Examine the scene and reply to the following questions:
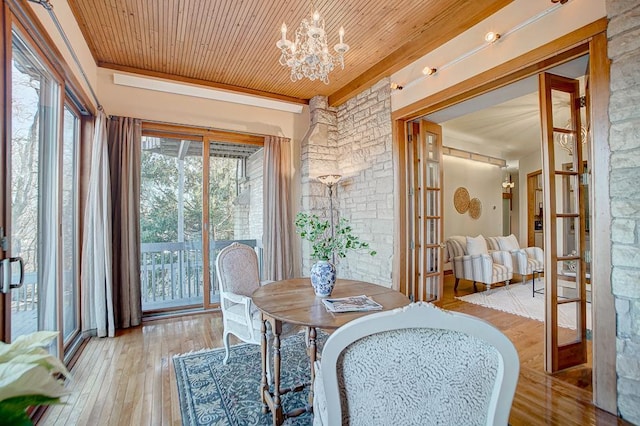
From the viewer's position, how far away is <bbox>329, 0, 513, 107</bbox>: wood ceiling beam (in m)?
2.56

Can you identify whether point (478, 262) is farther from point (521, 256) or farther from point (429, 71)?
point (429, 71)

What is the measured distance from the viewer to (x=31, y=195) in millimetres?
1994

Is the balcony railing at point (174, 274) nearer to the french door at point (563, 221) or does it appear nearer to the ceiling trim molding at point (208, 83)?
the ceiling trim molding at point (208, 83)

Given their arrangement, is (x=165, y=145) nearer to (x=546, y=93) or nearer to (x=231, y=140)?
(x=231, y=140)

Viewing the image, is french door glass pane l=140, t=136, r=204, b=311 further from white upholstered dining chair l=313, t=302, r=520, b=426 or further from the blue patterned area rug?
white upholstered dining chair l=313, t=302, r=520, b=426

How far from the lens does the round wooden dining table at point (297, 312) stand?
1.57 meters

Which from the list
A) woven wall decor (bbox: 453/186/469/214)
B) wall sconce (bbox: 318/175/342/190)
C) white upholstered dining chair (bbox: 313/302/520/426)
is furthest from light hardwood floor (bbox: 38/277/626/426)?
woven wall decor (bbox: 453/186/469/214)

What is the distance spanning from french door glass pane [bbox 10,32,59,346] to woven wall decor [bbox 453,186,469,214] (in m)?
6.87

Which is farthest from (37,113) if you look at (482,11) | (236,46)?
(482,11)

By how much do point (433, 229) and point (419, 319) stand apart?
3.08m

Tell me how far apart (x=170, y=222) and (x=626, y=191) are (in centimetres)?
439

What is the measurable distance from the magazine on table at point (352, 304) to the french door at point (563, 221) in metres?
1.60

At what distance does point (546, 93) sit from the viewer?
8.06ft

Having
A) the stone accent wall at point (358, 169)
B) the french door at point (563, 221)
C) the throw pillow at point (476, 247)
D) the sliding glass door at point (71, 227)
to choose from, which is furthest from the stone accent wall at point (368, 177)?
the sliding glass door at point (71, 227)
